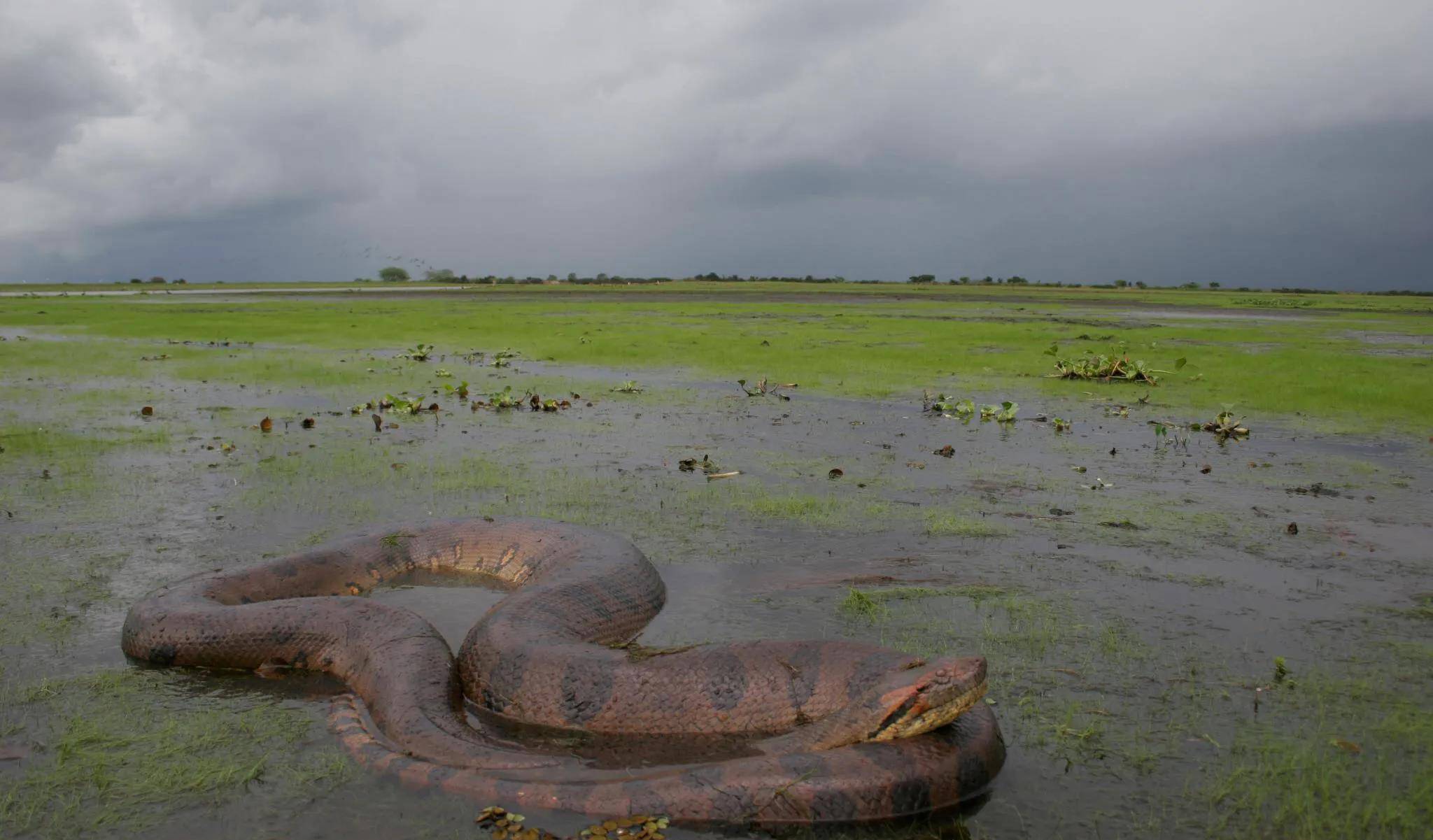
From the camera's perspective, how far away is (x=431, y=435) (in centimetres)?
1362

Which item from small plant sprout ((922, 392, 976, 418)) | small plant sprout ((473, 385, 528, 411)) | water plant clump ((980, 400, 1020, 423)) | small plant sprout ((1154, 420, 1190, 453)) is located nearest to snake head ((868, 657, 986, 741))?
small plant sprout ((1154, 420, 1190, 453))

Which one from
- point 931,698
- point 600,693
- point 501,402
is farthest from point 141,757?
point 501,402

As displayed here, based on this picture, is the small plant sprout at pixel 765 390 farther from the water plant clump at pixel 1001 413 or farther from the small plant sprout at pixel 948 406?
the water plant clump at pixel 1001 413

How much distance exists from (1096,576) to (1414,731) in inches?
105

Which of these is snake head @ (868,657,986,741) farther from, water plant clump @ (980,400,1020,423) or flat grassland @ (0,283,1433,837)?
water plant clump @ (980,400,1020,423)

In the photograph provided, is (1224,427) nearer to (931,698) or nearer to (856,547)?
(856,547)

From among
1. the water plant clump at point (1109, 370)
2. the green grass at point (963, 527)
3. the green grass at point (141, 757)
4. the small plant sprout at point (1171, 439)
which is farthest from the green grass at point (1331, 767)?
the water plant clump at point (1109, 370)

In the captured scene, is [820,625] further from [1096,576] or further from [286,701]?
[286,701]

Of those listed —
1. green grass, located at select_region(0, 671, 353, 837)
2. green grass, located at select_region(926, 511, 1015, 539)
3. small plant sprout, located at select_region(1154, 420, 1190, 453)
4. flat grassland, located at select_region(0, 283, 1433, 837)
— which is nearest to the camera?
green grass, located at select_region(0, 671, 353, 837)

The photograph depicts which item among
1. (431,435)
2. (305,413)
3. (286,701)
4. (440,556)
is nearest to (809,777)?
(286,701)

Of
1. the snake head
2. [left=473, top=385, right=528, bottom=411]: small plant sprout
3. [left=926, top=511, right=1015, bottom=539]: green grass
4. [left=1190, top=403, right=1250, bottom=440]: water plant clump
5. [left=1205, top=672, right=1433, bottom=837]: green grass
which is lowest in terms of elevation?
[left=1205, top=672, right=1433, bottom=837]: green grass

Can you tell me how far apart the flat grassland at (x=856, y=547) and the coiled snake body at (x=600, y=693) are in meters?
0.24

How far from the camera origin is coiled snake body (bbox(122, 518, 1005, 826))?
441 centimetres

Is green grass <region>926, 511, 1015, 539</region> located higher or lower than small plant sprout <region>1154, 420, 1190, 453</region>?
lower
